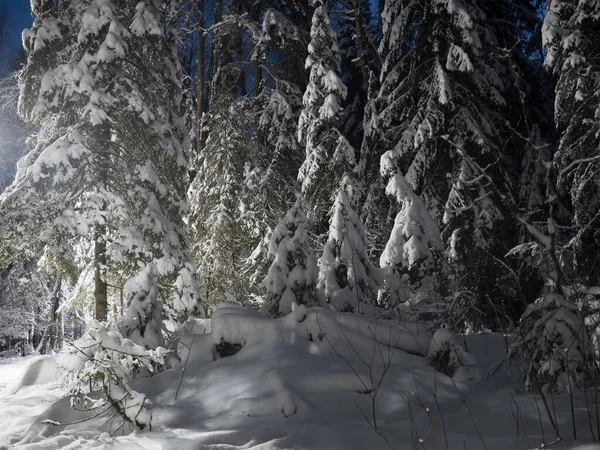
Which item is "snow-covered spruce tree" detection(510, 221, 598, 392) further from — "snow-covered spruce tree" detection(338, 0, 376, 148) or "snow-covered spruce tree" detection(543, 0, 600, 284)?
"snow-covered spruce tree" detection(338, 0, 376, 148)

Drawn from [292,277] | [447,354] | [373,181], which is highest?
[373,181]

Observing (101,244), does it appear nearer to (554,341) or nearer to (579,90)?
(554,341)

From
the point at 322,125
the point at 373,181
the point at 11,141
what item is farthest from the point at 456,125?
the point at 11,141

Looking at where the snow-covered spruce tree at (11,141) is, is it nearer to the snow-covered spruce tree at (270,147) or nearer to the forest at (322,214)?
the forest at (322,214)

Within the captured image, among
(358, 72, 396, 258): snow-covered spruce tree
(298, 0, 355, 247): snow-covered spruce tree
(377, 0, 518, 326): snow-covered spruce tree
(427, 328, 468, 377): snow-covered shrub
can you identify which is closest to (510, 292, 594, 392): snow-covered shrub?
(427, 328, 468, 377): snow-covered shrub

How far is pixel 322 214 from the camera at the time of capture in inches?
498

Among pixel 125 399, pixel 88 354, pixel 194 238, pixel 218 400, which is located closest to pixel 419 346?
pixel 218 400

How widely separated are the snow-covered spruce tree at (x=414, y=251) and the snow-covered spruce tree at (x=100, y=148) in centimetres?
454

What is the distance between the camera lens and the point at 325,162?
38.1ft

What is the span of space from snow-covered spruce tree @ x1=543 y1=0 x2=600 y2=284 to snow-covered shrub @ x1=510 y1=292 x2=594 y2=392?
388 cm

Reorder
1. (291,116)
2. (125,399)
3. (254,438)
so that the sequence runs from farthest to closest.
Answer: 1. (291,116)
2. (125,399)
3. (254,438)

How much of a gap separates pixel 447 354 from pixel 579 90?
228 inches

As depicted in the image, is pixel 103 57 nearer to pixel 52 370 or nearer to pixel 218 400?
pixel 52 370

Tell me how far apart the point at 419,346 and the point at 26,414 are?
4.61 meters
